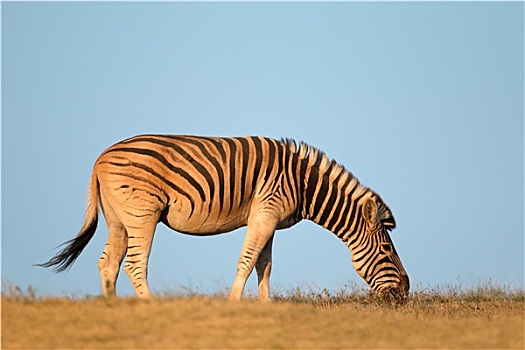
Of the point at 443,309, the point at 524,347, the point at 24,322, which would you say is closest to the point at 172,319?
the point at 24,322

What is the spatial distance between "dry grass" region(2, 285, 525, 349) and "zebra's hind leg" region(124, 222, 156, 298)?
2540 mm

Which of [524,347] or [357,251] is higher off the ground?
[357,251]

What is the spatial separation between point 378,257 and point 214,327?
6.64m

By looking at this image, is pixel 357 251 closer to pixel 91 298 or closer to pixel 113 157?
pixel 113 157

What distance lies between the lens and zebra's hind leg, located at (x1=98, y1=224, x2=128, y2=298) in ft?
45.2

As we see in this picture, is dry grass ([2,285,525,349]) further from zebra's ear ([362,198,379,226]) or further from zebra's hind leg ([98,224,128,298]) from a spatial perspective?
Answer: zebra's ear ([362,198,379,226])

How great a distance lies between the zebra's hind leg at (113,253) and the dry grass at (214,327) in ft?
9.93

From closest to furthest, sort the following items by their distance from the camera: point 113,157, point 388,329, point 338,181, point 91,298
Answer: point 388,329
point 91,298
point 113,157
point 338,181

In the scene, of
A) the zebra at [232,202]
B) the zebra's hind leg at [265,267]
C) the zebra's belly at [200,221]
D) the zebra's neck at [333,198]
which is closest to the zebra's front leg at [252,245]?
the zebra at [232,202]

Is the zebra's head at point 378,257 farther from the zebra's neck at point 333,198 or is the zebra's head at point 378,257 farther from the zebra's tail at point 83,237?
the zebra's tail at point 83,237

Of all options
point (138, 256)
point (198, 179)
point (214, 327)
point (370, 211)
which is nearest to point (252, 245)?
point (198, 179)

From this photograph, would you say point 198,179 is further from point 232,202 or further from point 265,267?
point 265,267

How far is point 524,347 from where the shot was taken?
9125 mm

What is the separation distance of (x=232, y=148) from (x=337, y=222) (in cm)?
245
